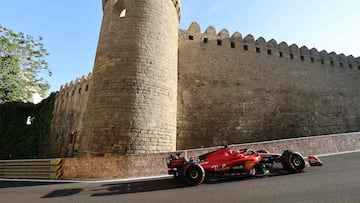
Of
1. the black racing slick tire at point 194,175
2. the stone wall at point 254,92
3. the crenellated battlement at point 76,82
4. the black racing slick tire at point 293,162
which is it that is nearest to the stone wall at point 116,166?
the black racing slick tire at point 194,175

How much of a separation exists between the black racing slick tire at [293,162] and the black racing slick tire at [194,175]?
7.97ft

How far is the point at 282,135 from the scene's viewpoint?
12.9 meters

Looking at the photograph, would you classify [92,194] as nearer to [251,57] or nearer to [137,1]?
[137,1]

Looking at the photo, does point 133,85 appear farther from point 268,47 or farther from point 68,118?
point 268,47

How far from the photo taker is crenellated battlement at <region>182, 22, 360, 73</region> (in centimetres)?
1339

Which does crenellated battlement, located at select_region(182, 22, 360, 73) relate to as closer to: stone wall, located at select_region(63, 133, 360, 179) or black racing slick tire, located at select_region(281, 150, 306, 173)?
stone wall, located at select_region(63, 133, 360, 179)

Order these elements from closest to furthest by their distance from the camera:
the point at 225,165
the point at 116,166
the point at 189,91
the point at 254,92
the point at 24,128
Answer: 1. the point at 225,165
2. the point at 116,166
3. the point at 189,91
4. the point at 254,92
5. the point at 24,128

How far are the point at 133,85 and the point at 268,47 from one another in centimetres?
1152

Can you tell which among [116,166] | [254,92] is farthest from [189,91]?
[116,166]

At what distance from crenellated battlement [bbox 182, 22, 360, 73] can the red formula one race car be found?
941cm

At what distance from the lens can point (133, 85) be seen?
26.8 feet

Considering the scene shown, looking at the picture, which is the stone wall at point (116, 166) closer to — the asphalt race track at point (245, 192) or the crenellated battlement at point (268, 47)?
the asphalt race track at point (245, 192)

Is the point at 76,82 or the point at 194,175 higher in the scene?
the point at 76,82

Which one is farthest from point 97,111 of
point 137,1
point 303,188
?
point 303,188
